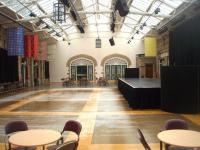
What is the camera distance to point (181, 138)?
13.9 feet

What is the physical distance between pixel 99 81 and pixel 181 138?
23.1 meters

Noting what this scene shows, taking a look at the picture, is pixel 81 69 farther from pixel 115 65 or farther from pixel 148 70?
pixel 148 70

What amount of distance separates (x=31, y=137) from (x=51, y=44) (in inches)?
1075

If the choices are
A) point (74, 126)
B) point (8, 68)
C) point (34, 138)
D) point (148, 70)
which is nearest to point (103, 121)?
point (74, 126)

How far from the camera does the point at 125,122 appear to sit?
348 inches

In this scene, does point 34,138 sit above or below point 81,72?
below

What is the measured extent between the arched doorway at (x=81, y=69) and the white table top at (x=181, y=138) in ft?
86.1

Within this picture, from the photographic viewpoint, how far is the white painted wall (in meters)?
30.8

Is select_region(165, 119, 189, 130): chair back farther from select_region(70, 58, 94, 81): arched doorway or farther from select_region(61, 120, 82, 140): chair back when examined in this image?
select_region(70, 58, 94, 81): arched doorway

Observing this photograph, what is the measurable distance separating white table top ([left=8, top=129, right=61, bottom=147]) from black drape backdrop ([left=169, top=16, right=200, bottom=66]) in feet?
33.4

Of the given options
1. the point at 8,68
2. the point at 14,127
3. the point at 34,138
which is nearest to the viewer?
the point at 34,138

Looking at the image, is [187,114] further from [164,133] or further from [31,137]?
[31,137]

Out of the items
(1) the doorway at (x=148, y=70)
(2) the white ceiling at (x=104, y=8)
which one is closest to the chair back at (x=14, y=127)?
(2) the white ceiling at (x=104, y=8)

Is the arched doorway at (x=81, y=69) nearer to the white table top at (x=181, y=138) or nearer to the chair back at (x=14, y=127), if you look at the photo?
the chair back at (x=14, y=127)
